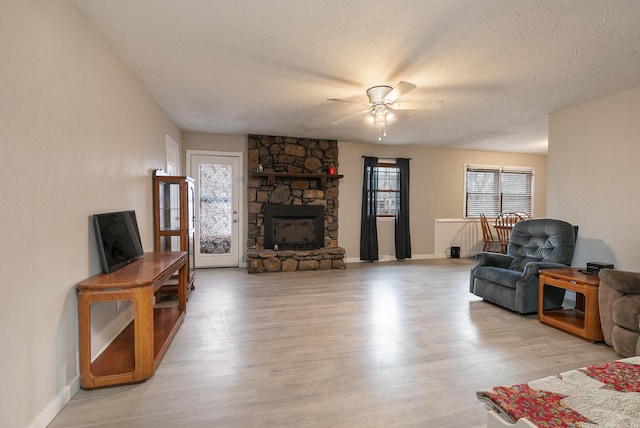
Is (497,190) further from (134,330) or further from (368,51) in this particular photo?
(134,330)

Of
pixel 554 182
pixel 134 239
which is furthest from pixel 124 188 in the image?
pixel 554 182

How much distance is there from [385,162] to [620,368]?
18.1 ft

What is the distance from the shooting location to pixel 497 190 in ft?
23.5

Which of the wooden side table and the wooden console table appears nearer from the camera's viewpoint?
the wooden console table

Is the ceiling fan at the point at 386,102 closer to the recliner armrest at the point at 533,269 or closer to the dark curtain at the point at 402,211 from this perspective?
the recliner armrest at the point at 533,269

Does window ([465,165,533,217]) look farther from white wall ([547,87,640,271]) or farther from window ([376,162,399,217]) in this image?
white wall ([547,87,640,271])

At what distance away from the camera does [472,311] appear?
135 inches

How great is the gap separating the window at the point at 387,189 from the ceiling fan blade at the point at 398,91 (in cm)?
341

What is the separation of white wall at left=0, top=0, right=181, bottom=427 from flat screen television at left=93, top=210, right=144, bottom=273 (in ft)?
0.23

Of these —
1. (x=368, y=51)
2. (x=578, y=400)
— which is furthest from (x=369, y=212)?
(x=578, y=400)

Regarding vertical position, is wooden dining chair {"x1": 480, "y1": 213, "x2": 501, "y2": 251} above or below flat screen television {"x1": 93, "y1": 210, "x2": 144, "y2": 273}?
below

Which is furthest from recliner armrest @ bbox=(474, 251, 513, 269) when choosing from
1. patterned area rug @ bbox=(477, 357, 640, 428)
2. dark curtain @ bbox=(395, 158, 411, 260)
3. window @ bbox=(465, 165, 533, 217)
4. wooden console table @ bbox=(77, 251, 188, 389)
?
wooden console table @ bbox=(77, 251, 188, 389)

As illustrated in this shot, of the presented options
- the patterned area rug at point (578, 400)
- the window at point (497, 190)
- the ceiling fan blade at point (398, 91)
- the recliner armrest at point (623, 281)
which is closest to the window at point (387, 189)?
the window at point (497, 190)

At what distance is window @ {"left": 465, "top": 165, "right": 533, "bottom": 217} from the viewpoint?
7.04 metres
